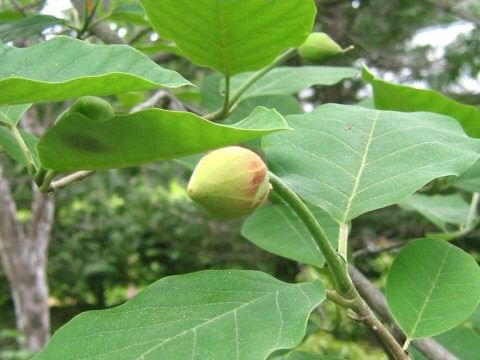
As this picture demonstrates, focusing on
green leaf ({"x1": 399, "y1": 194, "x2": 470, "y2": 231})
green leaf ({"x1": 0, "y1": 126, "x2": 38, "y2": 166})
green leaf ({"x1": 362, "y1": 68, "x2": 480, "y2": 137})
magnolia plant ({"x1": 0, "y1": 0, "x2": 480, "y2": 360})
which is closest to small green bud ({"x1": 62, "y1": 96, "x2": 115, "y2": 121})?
magnolia plant ({"x1": 0, "y1": 0, "x2": 480, "y2": 360})

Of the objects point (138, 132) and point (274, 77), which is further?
point (274, 77)

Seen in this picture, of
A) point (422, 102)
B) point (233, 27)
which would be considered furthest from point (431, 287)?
point (233, 27)

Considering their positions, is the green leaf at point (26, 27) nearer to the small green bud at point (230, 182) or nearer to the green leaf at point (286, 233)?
the green leaf at point (286, 233)

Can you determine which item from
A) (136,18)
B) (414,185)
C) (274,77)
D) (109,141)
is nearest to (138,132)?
(109,141)

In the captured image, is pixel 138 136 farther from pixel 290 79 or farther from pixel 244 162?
pixel 290 79

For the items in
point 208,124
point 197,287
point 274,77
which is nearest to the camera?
point 208,124

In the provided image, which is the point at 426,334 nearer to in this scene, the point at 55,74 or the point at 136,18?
the point at 55,74

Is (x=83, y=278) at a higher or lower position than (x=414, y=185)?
lower
